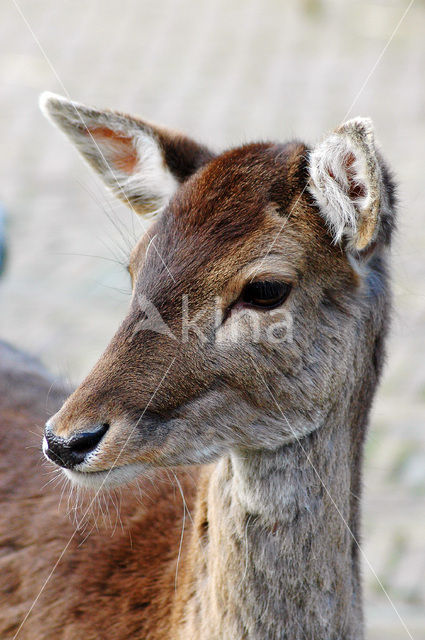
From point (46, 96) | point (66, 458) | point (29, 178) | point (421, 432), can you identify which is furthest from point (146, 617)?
point (29, 178)

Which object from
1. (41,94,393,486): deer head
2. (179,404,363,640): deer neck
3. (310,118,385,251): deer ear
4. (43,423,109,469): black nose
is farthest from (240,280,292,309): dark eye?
(43,423,109,469): black nose

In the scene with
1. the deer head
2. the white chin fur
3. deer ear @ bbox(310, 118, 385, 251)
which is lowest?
the white chin fur

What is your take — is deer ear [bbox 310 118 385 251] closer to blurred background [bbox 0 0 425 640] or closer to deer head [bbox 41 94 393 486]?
deer head [bbox 41 94 393 486]

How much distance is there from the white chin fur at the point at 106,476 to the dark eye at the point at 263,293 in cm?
57

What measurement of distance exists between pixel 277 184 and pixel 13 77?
8.15 m

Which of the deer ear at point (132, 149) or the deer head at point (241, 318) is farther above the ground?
the deer ear at point (132, 149)

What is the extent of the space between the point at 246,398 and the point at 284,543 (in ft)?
1.54

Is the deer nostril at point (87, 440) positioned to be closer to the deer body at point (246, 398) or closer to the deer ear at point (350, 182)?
the deer body at point (246, 398)

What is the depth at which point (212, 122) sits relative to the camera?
938 centimetres

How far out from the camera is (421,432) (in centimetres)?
545

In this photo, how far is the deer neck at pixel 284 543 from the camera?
265cm

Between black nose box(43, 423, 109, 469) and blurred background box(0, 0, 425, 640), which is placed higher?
blurred background box(0, 0, 425, 640)

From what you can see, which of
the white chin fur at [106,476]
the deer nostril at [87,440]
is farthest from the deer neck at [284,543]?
the deer nostril at [87,440]

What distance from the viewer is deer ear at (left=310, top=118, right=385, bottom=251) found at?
7.80 ft
